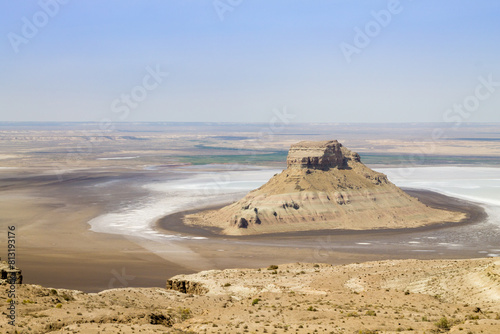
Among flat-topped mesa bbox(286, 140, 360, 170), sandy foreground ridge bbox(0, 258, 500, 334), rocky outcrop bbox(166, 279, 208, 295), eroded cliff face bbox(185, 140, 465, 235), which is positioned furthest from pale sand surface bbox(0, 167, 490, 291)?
sandy foreground ridge bbox(0, 258, 500, 334)

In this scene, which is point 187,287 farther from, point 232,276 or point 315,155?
point 315,155

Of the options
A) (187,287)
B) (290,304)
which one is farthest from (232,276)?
(290,304)

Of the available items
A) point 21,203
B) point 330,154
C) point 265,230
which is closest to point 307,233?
point 265,230

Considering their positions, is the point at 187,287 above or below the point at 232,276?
below

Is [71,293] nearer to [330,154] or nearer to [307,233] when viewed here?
[307,233]

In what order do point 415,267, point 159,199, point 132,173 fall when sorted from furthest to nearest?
point 132,173
point 159,199
point 415,267

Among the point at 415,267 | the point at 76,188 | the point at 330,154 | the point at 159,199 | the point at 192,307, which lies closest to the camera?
the point at 192,307

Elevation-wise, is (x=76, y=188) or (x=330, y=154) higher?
(x=330, y=154)
